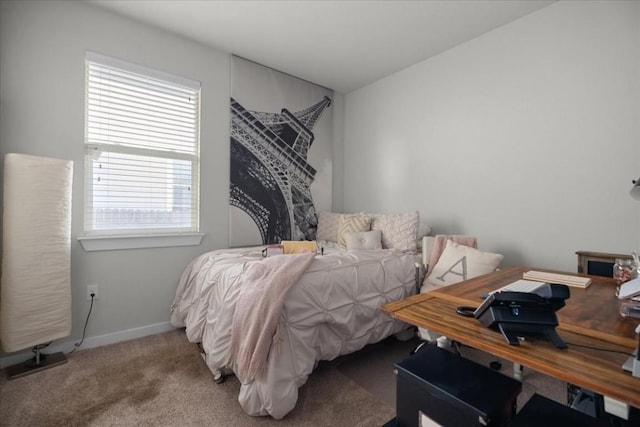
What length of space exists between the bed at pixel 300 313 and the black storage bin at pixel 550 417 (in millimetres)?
1006

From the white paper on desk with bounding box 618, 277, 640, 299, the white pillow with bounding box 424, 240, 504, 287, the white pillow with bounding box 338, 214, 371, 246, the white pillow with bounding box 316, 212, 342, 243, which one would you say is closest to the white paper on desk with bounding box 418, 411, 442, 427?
the white paper on desk with bounding box 618, 277, 640, 299

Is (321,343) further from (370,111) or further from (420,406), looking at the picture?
(370,111)

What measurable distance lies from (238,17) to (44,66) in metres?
1.45

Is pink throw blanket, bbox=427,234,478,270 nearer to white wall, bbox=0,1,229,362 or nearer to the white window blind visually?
white wall, bbox=0,1,229,362

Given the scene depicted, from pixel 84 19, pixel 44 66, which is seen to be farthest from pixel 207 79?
pixel 44 66

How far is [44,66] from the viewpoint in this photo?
2074 mm

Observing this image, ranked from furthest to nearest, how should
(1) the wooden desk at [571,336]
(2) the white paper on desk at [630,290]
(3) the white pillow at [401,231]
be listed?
(3) the white pillow at [401,231]
(2) the white paper on desk at [630,290]
(1) the wooden desk at [571,336]

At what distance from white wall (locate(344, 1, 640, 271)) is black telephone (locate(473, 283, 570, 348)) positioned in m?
1.71

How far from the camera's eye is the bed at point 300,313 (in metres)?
1.48

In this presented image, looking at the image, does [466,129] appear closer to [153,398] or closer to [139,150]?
[139,150]

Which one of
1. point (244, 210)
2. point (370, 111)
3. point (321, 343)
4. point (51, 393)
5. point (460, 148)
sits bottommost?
point (51, 393)

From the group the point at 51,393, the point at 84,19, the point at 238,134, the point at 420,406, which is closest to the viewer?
the point at 420,406

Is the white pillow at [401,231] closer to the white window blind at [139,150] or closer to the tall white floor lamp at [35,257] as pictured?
the white window blind at [139,150]

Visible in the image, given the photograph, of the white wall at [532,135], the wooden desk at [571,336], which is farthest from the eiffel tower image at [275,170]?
the wooden desk at [571,336]
